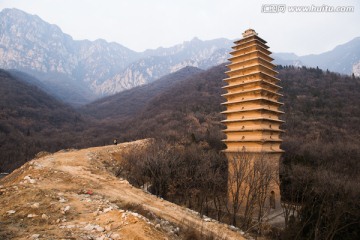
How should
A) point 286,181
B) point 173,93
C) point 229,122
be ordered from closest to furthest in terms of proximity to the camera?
1. point 229,122
2. point 286,181
3. point 173,93

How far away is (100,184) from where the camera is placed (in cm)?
1519

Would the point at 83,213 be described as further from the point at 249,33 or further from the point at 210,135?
the point at 210,135

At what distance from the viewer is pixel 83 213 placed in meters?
9.51

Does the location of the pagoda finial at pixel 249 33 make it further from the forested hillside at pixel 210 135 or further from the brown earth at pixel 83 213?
the brown earth at pixel 83 213

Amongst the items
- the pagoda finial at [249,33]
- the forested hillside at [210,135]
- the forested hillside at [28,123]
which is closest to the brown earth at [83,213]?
the forested hillside at [210,135]

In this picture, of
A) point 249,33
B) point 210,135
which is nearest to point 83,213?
point 249,33

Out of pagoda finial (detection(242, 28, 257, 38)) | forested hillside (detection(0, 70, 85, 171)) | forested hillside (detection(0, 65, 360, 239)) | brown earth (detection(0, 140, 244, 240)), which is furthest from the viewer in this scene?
forested hillside (detection(0, 70, 85, 171))

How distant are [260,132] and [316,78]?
80.1 meters

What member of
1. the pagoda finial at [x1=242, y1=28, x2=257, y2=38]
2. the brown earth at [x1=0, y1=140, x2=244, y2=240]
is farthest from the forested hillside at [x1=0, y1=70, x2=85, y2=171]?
the pagoda finial at [x1=242, y1=28, x2=257, y2=38]

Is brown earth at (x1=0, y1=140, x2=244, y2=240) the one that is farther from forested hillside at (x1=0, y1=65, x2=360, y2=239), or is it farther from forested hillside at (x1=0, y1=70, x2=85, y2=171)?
forested hillside at (x1=0, y1=70, x2=85, y2=171)

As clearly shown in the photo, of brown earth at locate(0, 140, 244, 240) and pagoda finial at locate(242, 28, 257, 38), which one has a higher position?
pagoda finial at locate(242, 28, 257, 38)

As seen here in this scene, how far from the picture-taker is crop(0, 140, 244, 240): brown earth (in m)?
7.74

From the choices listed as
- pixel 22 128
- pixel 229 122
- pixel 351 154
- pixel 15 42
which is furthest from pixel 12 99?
pixel 15 42

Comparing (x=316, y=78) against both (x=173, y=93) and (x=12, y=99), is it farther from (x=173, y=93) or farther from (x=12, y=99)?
(x=12, y=99)
